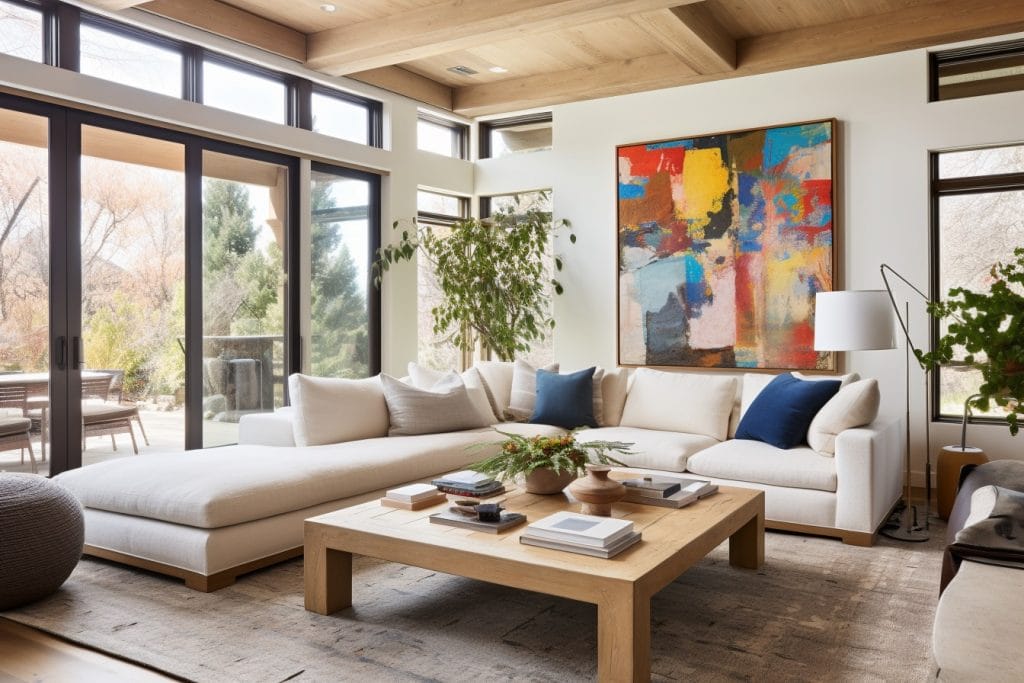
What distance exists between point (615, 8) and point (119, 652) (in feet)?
12.6

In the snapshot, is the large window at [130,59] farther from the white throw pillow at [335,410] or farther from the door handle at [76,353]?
the white throw pillow at [335,410]

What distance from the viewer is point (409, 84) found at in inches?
249

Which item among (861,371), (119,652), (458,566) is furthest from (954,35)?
(119,652)

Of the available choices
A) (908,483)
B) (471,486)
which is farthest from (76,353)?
(908,483)

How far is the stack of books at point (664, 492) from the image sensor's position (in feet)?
10.2

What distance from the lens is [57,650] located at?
2594 mm

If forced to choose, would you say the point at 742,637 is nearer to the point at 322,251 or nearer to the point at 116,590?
the point at 116,590

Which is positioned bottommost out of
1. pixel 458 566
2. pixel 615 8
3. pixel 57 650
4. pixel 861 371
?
pixel 57 650

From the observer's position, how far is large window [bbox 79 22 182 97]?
4.52 metres

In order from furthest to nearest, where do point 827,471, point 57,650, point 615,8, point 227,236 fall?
point 227,236 → point 615,8 → point 827,471 → point 57,650

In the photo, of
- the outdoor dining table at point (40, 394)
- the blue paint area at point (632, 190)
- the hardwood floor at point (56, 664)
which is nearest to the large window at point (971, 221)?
the blue paint area at point (632, 190)

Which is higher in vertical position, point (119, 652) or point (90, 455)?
point (90, 455)

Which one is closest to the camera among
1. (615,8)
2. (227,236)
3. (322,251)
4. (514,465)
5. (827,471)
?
(514,465)

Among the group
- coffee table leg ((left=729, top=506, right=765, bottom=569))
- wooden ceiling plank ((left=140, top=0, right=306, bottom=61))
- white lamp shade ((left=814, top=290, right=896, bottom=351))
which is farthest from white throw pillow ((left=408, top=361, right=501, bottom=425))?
wooden ceiling plank ((left=140, top=0, right=306, bottom=61))
